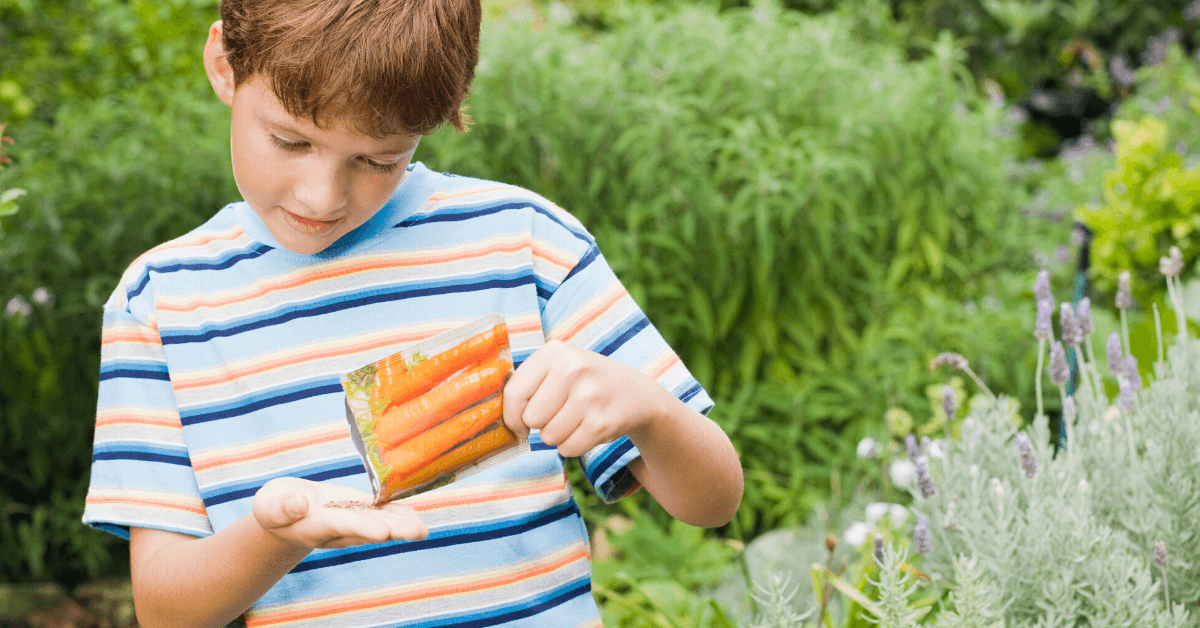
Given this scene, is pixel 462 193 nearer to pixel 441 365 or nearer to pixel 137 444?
pixel 441 365

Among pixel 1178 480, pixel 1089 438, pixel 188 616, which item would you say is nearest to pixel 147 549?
pixel 188 616

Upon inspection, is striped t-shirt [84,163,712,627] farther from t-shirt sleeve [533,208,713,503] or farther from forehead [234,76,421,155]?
forehead [234,76,421,155]

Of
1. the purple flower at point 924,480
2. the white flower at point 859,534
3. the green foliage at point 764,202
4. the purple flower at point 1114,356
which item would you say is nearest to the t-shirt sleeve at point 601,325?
the purple flower at point 924,480

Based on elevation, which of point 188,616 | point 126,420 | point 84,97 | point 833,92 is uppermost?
point 126,420

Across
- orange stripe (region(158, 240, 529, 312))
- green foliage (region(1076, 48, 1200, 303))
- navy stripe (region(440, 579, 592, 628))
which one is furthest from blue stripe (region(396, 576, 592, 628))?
green foliage (region(1076, 48, 1200, 303))

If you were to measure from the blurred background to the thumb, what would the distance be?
5.28 ft

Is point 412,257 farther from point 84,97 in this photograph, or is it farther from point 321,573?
point 84,97

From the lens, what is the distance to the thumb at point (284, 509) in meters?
0.83

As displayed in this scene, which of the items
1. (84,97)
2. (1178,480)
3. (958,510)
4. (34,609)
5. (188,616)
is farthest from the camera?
(84,97)

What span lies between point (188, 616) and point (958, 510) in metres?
1.16

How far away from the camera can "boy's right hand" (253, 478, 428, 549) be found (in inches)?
32.3

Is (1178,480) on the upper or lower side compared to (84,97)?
upper

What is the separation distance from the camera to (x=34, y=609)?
289cm

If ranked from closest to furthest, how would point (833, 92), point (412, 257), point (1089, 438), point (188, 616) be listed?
1. point (188, 616)
2. point (412, 257)
3. point (1089, 438)
4. point (833, 92)
